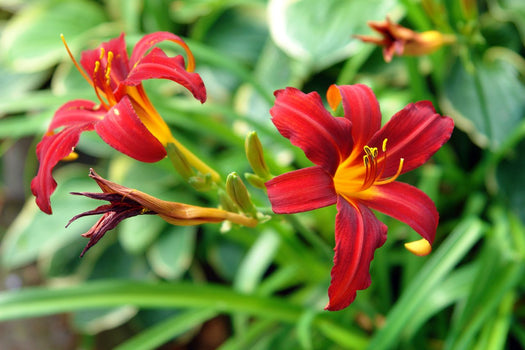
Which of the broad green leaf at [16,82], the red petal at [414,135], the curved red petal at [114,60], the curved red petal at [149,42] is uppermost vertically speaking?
the curved red petal at [149,42]

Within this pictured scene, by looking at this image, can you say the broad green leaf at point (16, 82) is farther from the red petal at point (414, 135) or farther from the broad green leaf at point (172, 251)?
the red petal at point (414, 135)

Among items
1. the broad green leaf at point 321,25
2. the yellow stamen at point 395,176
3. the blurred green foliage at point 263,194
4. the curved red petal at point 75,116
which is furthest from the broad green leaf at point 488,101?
the curved red petal at point 75,116

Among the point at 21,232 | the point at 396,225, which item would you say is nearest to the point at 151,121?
the point at 396,225

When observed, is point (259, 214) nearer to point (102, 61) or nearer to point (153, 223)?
point (102, 61)

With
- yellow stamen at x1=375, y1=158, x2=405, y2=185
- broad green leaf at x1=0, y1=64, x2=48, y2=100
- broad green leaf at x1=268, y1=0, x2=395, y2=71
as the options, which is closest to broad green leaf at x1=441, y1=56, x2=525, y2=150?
broad green leaf at x1=268, y1=0, x2=395, y2=71

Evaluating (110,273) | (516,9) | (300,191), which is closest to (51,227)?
(110,273)

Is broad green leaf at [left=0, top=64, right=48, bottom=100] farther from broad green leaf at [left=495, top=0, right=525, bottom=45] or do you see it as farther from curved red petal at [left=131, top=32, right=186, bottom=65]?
broad green leaf at [left=495, top=0, right=525, bottom=45]
